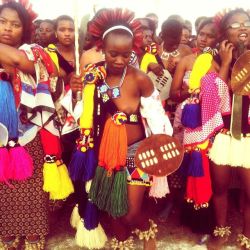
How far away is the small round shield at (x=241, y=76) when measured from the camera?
3.21 m

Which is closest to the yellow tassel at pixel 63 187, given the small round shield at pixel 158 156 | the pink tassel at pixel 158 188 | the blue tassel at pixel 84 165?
the blue tassel at pixel 84 165

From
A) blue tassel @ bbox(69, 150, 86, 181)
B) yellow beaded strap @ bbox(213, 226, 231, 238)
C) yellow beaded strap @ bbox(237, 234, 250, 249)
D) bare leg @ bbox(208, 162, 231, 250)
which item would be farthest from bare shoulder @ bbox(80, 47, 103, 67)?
yellow beaded strap @ bbox(237, 234, 250, 249)

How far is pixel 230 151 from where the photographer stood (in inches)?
131

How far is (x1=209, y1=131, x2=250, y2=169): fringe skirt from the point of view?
3273mm

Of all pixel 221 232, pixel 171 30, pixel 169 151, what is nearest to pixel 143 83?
pixel 169 151

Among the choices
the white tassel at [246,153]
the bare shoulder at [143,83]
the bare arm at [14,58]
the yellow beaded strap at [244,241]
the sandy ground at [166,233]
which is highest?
the bare arm at [14,58]

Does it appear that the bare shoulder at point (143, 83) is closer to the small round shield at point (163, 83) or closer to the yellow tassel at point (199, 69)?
the yellow tassel at point (199, 69)

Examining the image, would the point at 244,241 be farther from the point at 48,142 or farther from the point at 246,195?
the point at 48,142

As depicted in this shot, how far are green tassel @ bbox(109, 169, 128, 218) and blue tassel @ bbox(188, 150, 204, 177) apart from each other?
0.76m

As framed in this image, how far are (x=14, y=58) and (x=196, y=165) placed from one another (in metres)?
1.82

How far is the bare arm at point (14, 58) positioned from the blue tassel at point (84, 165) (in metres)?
0.81

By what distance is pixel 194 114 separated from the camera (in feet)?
11.3

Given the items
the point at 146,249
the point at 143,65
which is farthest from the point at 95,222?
the point at 143,65

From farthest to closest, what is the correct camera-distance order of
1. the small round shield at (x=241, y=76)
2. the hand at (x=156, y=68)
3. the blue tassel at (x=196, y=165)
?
the hand at (x=156, y=68) → the blue tassel at (x=196, y=165) → the small round shield at (x=241, y=76)
